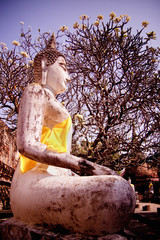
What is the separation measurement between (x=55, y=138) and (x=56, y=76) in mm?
721

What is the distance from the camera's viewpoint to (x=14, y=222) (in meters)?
1.41

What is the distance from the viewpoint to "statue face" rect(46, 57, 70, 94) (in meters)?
2.04

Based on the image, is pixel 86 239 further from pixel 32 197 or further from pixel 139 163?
pixel 139 163

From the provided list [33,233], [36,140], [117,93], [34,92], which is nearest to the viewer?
[33,233]

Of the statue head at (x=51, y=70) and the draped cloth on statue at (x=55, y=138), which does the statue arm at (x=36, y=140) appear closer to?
the draped cloth on statue at (x=55, y=138)

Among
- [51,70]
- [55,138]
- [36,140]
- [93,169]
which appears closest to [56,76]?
[51,70]

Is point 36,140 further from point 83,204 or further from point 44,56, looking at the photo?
point 44,56

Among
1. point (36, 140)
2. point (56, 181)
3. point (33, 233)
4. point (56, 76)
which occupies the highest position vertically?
point (56, 76)

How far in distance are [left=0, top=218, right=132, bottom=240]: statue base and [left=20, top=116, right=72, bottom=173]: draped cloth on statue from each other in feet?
1.41

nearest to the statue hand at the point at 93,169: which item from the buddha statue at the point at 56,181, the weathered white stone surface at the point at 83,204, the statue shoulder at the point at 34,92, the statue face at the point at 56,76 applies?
the buddha statue at the point at 56,181

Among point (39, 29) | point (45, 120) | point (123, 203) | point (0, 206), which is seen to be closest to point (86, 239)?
point (123, 203)

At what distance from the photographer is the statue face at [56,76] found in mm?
2043

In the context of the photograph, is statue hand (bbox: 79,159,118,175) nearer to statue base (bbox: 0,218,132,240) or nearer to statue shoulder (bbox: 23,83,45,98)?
statue base (bbox: 0,218,132,240)

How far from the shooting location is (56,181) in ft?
4.35
